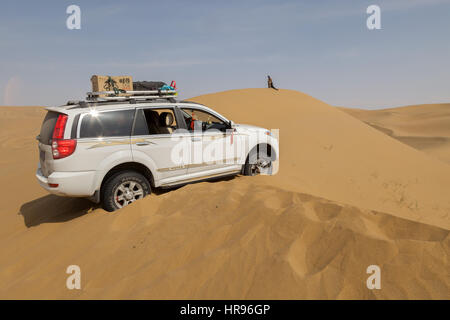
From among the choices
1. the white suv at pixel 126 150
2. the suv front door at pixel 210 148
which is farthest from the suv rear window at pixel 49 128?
the suv front door at pixel 210 148

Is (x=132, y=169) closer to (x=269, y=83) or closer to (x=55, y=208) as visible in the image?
(x=55, y=208)

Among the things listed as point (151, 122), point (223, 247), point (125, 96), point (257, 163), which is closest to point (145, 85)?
point (125, 96)

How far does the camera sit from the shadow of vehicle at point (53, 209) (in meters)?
5.29

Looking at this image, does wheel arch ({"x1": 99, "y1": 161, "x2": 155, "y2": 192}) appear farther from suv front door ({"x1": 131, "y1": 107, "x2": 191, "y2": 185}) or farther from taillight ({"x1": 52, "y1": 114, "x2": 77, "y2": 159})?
taillight ({"x1": 52, "y1": 114, "x2": 77, "y2": 159})

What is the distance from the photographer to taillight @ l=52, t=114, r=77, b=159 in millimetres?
4441

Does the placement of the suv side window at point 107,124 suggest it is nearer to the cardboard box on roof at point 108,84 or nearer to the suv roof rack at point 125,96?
the suv roof rack at point 125,96

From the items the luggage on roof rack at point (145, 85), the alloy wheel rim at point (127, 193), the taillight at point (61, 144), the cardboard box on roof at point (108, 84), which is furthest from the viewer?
the luggage on roof rack at point (145, 85)

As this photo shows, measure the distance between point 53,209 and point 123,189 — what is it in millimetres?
1998

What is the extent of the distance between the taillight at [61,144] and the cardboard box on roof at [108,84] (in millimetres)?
2866

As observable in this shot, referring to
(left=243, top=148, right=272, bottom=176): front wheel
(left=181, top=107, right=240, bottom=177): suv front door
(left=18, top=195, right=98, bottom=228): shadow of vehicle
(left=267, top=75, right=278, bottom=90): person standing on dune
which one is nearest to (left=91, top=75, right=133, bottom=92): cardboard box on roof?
(left=181, top=107, right=240, bottom=177): suv front door

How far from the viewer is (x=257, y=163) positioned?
667 cm

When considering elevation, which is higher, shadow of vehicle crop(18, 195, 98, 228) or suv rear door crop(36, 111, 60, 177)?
suv rear door crop(36, 111, 60, 177)

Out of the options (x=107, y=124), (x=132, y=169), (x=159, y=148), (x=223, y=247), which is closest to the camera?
(x=223, y=247)

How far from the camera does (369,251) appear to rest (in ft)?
9.12
